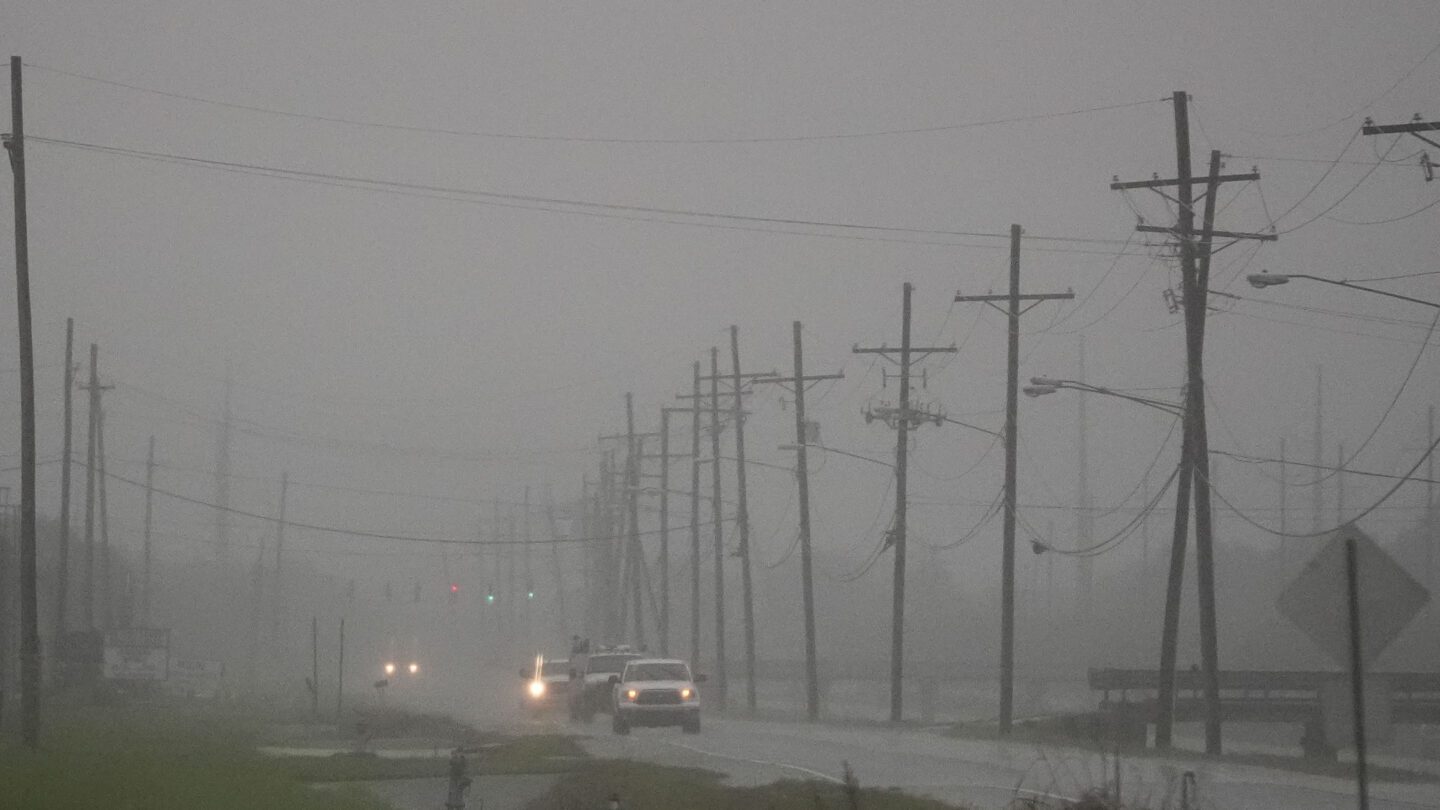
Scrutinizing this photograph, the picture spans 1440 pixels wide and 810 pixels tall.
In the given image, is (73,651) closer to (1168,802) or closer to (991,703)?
(991,703)

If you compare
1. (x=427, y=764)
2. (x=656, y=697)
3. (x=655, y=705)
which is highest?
(x=427, y=764)

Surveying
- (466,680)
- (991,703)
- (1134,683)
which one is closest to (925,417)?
(1134,683)

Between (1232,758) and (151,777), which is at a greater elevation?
(151,777)

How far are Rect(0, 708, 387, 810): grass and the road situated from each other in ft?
21.3

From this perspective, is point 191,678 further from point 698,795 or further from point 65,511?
point 698,795

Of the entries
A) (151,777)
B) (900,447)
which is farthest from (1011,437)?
(151,777)

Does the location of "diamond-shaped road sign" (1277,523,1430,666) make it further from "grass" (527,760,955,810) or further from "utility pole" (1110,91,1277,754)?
"utility pole" (1110,91,1277,754)

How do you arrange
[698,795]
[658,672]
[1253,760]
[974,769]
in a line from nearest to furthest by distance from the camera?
[698,795], [974,769], [1253,760], [658,672]

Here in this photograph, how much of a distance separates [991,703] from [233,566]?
109048mm

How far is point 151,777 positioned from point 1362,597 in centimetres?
1297

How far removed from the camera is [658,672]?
44.7 meters

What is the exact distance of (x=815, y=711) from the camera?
187 feet

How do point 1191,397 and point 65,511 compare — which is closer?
point 1191,397

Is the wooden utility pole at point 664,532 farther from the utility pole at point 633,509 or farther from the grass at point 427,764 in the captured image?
the grass at point 427,764
